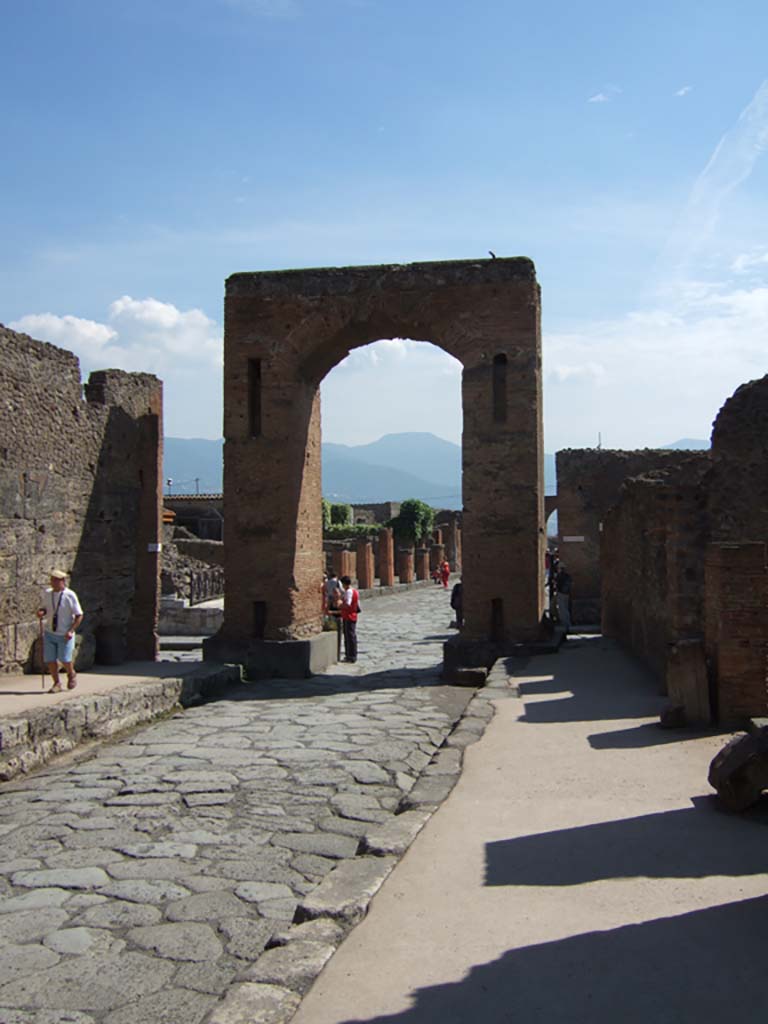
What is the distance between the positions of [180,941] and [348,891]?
28.0 inches

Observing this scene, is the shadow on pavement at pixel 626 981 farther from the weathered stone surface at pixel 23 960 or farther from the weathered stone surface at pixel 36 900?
the weathered stone surface at pixel 36 900

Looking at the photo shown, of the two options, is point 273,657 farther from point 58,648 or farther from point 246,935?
point 246,935

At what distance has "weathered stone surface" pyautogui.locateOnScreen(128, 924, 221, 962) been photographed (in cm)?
389

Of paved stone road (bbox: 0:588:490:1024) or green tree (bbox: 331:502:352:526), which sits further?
green tree (bbox: 331:502:352:526)

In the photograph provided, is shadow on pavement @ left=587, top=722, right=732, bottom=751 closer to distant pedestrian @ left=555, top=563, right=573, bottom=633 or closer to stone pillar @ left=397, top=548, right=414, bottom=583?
distant pedestrian @ left=555, top=563, right=573, bottom=633

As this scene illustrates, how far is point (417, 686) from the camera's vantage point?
11938mm

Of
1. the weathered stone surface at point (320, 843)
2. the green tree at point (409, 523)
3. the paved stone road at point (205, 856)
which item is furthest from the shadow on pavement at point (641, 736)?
the green tree at point (409, 523)

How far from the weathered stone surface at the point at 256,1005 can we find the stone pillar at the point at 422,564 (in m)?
36.8

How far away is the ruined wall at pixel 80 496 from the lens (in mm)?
10242

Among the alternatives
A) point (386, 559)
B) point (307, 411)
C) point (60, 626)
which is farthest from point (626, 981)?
point (386, 559)

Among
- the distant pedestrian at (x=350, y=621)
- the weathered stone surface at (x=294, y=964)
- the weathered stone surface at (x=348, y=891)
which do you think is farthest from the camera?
the distant pedestrian at (x=350, y=621)

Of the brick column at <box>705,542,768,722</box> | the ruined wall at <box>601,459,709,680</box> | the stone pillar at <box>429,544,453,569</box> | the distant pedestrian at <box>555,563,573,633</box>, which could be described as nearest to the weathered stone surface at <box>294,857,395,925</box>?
the brick column at <box>705,542,768,722</box>

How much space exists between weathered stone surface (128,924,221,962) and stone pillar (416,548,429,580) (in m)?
35.8

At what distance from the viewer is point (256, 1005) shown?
120 inches
